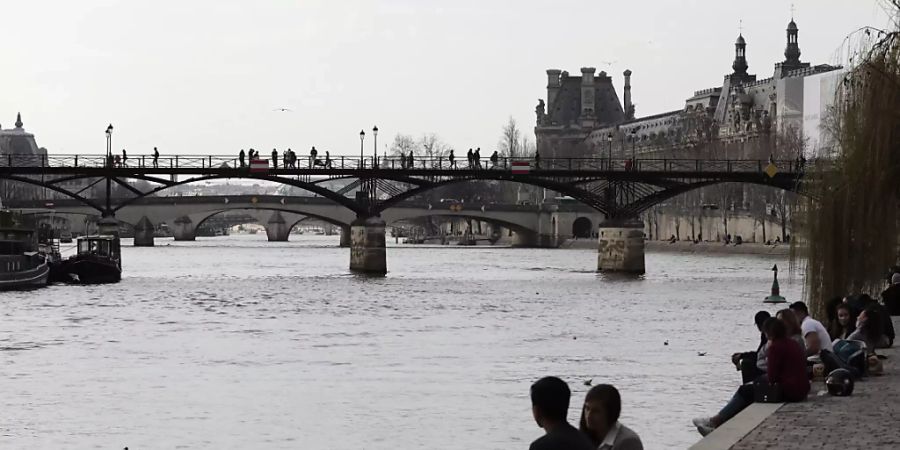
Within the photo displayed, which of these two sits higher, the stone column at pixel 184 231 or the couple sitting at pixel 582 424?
the stone column at pixel 184 231

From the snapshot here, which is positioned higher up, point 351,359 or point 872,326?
point 872,326

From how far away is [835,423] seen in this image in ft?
59.1

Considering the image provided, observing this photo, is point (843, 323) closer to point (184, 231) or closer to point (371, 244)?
point (371, 244)

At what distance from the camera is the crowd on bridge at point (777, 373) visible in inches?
468

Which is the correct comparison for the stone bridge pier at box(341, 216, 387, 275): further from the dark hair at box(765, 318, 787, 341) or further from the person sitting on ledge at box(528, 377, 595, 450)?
the person sitting on ledge at box(528, 377, 595, 450)

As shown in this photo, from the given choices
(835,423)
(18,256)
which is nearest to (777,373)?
(835,423)

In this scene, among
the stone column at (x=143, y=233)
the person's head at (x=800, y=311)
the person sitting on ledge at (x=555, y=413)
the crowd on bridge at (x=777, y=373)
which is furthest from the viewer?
the stone column at (x=143, y=233)

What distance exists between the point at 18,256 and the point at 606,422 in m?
58.3

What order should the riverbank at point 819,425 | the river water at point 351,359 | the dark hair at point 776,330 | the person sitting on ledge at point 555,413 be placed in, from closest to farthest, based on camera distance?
1. the person sitting on ledge at point 555,413
2. the riverbank at point 819,425
3. the dark hair at point 776,330
4. the river water at point 351,359

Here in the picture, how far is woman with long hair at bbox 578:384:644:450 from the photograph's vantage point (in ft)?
41.7

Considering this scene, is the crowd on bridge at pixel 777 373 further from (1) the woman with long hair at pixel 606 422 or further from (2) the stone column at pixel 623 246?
(2) the stone column at pixel 623 246

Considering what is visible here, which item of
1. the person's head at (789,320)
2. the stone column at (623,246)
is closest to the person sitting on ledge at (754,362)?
the person's head at (789,320)

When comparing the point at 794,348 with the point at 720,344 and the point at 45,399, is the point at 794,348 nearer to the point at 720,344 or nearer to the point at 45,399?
the point at 45,399

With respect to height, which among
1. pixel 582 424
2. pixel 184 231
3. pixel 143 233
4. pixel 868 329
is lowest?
pixel 582 424
